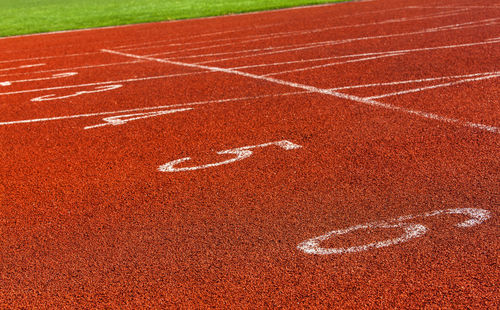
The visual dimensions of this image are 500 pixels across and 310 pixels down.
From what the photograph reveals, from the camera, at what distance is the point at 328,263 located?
3914 mm

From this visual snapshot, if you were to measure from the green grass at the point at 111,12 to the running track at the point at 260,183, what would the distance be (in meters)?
10.1

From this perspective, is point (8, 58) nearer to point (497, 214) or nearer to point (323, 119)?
point (323, 119)

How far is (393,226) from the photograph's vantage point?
4352mm

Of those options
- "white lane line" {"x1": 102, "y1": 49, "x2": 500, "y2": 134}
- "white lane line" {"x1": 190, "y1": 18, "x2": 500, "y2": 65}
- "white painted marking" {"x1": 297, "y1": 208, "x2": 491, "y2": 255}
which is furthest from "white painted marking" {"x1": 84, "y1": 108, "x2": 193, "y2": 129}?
"white painted marking" {"x1": 297, "y1": 208, "x2": 491, "y2": 255}

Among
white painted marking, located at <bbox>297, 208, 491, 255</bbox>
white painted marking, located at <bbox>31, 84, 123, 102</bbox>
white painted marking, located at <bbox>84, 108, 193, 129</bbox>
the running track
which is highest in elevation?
white painted marking, located at <bbox>31, 84, 123, 102</bbox>

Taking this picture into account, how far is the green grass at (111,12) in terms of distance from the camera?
20641 mm

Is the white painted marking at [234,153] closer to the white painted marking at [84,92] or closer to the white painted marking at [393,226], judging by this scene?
the white painted marking at [393,226]

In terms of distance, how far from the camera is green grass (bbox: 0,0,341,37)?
20641 mm

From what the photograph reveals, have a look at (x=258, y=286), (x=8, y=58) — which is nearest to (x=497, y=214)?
(x=258, y=286)

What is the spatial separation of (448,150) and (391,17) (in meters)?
Answer: 11.1

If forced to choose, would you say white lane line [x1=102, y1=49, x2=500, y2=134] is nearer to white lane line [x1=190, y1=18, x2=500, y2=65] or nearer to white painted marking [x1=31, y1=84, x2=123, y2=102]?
white lane line [x1=190, y1=18, x2=500, y2=65]

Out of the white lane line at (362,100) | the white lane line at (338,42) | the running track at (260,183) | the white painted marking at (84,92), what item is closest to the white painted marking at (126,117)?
the running track at (260,183)

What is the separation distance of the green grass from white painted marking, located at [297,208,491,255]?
17.0 m

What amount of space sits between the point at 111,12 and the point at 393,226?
21.1 metres
